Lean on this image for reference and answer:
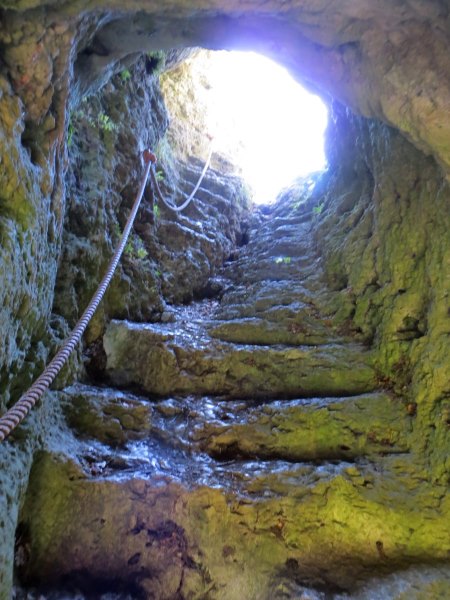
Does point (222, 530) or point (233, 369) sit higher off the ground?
point (233, 369)

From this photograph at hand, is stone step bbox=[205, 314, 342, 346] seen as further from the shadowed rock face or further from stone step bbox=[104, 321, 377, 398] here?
stone step bbox=[104, 321, 377, 398]

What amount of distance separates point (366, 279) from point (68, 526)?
391 centimetres

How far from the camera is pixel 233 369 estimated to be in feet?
14.1

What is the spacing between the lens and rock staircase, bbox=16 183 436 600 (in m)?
2.67

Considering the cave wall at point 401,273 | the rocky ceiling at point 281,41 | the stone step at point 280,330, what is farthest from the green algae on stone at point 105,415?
the cave wall at point 401,273

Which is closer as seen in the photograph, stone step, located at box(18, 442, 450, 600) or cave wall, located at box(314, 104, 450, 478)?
stone step, located at box(18, 442, 450, 600)

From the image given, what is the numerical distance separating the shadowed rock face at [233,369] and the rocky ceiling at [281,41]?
0.02 metres

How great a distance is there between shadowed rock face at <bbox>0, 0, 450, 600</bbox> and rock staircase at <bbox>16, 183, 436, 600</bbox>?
15 millimetres

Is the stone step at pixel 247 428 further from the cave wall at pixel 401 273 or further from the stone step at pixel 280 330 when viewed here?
the stone step at pixel 280 330

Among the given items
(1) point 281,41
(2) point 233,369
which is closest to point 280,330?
(2) point 233,369

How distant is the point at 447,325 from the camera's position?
10.7 ft

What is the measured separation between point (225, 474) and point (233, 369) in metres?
1.31

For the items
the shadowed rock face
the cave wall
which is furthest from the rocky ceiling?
the cave wall

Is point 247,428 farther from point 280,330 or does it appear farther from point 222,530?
point 280,330
